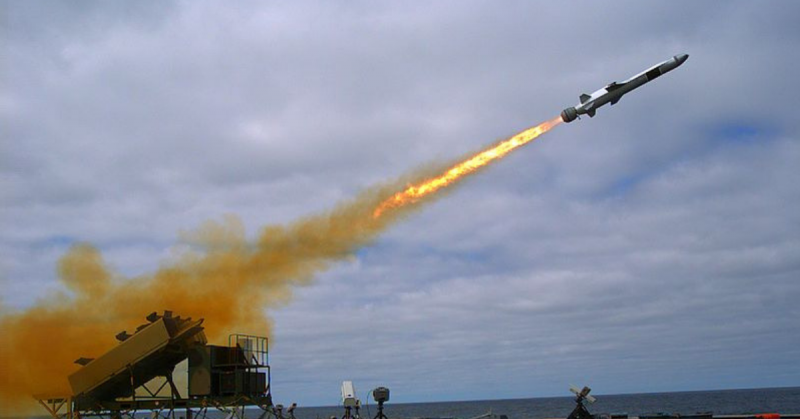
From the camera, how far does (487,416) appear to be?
4544 cm

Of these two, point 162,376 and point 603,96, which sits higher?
point 603,96

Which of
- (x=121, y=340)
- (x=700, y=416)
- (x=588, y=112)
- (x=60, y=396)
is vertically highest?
(x=588, y=112)

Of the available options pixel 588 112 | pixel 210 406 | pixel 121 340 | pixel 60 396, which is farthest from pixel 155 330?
pixel 588 112

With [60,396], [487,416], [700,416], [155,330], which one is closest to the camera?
[155,330]

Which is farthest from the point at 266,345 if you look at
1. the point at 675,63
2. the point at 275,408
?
the point at 675,63

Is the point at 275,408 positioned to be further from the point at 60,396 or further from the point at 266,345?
the point at 60,396

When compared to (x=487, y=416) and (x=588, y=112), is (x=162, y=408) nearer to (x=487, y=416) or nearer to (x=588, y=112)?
(x=487, y=416)

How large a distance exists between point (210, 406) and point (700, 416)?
29236mm

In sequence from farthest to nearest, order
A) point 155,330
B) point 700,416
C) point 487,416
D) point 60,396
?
1. point 700,416
2. point 487,416
3. point 60,396
4. point 155,330

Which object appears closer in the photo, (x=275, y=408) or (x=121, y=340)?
(x=121, y=340)

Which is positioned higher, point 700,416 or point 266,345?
point 266,345

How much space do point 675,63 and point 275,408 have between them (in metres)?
27.3

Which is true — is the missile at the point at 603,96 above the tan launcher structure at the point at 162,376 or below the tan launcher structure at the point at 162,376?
above

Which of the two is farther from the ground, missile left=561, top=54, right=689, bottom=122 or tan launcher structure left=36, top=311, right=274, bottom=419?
missile left=561, top=54, right=689, bottom=122
